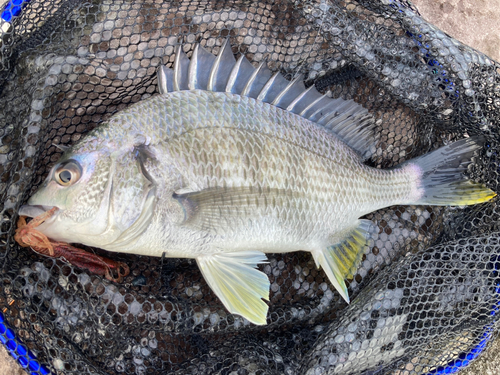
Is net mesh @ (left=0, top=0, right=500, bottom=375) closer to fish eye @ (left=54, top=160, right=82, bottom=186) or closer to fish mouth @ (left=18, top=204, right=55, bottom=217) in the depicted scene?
fish mouth @ (left=18, top=204, right=55, bottom=217)

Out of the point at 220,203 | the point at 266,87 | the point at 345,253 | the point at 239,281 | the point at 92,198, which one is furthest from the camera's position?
the point at 345,253

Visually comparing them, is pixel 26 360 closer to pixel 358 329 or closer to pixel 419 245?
pixel 358 329

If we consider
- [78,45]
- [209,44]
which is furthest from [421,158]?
[78,45]

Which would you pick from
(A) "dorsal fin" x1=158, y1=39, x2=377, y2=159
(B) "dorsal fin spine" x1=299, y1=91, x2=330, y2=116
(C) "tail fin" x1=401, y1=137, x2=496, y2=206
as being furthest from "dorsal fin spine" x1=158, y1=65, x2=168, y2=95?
(C) "tail fin" x1=401, y1=137, x2=496, y2=206

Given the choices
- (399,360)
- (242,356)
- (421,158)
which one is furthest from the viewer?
(421,158)

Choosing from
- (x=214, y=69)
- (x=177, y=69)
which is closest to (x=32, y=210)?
(x=177, y=69)

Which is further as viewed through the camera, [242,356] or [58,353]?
[242,356]

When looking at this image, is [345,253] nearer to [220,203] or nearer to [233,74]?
[220,203]

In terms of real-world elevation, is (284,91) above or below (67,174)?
above
